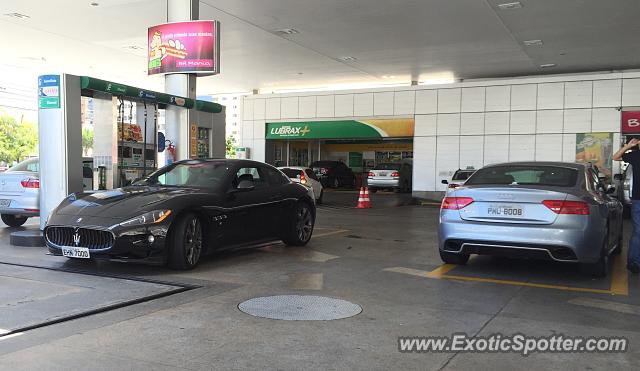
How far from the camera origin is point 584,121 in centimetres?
2178

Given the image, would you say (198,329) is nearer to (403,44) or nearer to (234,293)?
(234,293)

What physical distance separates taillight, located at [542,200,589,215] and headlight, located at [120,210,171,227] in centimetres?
447

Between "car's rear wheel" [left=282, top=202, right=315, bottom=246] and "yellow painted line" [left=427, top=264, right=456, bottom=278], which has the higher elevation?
"car's rear wheel" [left=282, top=202, right=315, bottom=246]

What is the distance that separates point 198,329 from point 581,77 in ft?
70.6

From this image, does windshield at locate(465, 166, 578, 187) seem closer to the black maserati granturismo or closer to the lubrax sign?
the black maserati granturismo

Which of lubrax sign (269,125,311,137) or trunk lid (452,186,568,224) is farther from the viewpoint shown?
lubrax sign (269,125,311,137)

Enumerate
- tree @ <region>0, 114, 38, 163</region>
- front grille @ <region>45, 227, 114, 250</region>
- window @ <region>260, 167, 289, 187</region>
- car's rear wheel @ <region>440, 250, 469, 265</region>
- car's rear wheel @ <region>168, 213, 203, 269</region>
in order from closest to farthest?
1. front grille @ <region>45, 227, 114, 250</region>
2. car's rear wheel @ <region>168, 213, 203, 269</region>
3. car's rear wheel @ <region>440, 250, 469, 265</region>
4. window @ <region>260, 167, 289, 187</region>
5. tree @ <region>0, 114, 38, 163</region>

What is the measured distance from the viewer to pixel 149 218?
6387mm

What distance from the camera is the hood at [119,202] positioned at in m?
6.51

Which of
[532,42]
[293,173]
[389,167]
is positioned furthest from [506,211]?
[389,167]

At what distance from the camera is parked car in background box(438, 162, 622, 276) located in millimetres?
6133

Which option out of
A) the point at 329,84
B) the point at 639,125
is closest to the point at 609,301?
the point at 639,125

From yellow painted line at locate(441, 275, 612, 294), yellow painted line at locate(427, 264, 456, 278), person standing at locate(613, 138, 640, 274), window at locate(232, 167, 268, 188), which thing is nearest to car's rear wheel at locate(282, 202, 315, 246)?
window at locate(232, 167, 268, 188)

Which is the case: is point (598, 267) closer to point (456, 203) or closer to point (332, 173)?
point (456, 203)
